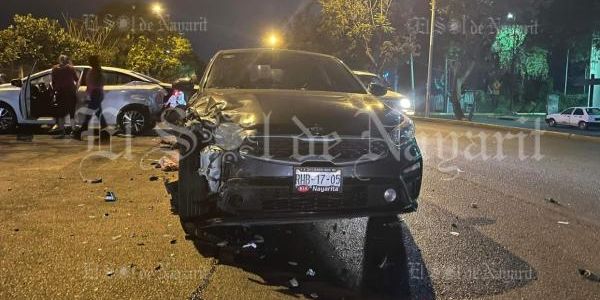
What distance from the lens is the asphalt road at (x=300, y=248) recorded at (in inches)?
159

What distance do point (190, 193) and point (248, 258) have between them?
0.70 metres

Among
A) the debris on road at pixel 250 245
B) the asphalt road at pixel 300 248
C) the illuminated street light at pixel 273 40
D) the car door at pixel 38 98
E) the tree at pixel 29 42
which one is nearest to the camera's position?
the asphalt road at pixel 300 248

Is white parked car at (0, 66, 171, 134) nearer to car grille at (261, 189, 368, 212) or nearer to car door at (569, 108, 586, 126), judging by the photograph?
car grille at (261, 189, 368, 212)

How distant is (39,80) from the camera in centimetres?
1352

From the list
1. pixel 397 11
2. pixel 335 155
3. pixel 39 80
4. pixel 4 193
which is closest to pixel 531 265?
pixel 335 155

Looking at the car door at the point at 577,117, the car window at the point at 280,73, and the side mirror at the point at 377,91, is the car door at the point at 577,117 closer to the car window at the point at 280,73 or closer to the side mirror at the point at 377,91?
the side mirror at the point at 377,91

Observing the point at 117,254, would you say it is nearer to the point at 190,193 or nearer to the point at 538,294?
the point at 190,193

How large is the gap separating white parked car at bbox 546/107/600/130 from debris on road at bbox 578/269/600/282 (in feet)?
101

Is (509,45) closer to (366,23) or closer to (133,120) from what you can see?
(366,23)

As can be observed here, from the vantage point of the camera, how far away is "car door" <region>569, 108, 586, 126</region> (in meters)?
32.5

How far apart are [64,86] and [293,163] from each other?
31.2 feet

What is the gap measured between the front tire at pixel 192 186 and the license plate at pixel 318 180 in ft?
2.44

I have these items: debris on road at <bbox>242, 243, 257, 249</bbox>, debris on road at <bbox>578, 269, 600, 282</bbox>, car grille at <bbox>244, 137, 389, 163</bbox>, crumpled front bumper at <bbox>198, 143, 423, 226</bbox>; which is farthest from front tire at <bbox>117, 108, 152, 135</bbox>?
debris on road at <bbox>578, 269, 600, 282</bbox>

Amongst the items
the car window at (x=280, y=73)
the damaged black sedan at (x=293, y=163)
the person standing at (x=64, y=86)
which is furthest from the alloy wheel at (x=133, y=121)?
the damaged black sedan at (x=293, y=163)
